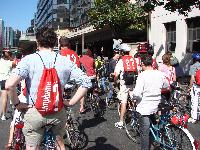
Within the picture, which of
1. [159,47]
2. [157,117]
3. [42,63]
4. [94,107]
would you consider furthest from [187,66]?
[42,63]

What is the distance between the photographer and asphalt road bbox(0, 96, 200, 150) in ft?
24.6

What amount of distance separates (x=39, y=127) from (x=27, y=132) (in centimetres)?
13

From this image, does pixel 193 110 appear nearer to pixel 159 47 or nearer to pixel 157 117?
pixel 157 117

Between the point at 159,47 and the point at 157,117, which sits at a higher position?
the point at 159,47

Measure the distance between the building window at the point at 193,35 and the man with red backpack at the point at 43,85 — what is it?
17.2 meters

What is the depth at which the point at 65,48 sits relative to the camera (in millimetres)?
8398

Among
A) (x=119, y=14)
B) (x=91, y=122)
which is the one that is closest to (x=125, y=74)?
(x=91, y=122)

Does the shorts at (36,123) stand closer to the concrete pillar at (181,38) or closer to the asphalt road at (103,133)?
the asphalt road at (103,133)

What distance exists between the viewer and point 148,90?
6035 millimetres

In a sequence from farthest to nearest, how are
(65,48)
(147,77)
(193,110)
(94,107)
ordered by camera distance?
(94,107), (193,110), (65,48), (147,77)

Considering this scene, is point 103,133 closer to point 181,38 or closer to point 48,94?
point 48,94

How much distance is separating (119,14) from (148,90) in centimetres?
2261

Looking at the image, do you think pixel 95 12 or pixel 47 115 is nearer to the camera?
pixel 47 115

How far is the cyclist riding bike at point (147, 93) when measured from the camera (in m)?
5.94
